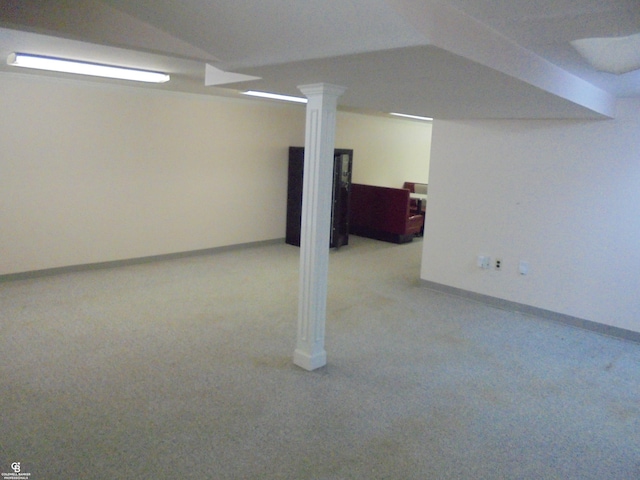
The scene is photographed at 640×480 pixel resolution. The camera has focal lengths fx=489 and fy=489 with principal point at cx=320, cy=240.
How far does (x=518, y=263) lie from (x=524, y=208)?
1.88ft

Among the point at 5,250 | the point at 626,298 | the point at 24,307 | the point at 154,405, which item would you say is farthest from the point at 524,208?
the point at 5,250

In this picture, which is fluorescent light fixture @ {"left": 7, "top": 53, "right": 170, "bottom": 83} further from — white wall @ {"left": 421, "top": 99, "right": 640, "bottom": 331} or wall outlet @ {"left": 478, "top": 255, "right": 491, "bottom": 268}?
wall outlet @ {"left": 478, "top": 255, "right": 491, "bottom": 268}

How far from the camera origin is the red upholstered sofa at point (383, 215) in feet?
26.7

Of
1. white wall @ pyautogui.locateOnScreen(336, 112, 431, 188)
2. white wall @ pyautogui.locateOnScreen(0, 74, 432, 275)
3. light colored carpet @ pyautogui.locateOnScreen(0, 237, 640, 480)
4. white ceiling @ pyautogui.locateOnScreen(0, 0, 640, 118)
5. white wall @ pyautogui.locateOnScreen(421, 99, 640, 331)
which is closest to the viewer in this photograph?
white ceiling @ pyautogui.locateOnScreen(0, 0, 640, 118)

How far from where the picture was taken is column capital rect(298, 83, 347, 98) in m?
3.16

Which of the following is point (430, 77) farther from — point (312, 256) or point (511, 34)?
point (312, 256)

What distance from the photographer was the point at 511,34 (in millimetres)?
2355

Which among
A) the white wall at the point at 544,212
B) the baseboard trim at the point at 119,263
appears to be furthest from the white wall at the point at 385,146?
the white wall at the point at 544,212

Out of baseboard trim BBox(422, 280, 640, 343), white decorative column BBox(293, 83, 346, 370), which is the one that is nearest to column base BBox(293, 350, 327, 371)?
white decorative column BBox(293, 83, 346, 370)

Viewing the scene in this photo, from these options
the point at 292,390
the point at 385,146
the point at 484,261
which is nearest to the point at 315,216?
the point at 292,390

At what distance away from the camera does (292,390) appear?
320 centimetres

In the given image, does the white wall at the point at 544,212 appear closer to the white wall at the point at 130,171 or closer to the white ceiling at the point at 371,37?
the white ceiling at the point at 371,37

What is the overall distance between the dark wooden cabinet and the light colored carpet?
→ 2479 mm

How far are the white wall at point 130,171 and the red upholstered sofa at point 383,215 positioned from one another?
154 centimetres
